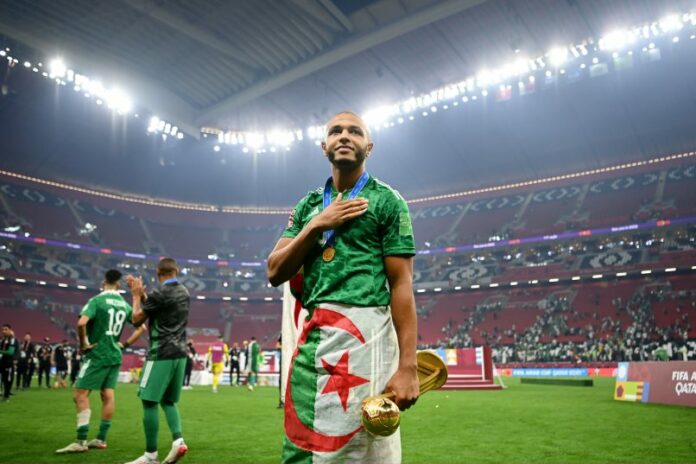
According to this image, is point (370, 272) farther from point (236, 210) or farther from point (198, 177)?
point (236, 210)

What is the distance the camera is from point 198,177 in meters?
56.4

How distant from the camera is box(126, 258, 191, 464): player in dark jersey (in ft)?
18.1

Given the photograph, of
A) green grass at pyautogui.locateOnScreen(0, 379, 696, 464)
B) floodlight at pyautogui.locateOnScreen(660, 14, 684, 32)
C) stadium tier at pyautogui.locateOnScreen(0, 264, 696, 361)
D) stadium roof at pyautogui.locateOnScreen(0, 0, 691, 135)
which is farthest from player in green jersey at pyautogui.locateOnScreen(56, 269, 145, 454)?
floodlight at pyautogui.locateOnScreen(660, 14, 684, 32)

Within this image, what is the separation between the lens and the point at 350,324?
2.09 metres

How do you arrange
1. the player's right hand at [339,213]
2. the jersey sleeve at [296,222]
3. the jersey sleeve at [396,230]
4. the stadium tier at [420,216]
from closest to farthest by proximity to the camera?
1. the player's right hand at [339,213]
2. the jersey sleeve at [396,230]
3. the jersey sleeve at [296,222]
4. the stadium tier at [420,216]

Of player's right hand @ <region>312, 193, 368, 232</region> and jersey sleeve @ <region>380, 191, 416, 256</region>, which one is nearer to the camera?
player's right hand @ <region>312, 193, 368, 232</region>

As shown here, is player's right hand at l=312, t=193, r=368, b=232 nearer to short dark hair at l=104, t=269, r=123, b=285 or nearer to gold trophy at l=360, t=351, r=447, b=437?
gold trophy at l=360, t=351, r=447, b=437

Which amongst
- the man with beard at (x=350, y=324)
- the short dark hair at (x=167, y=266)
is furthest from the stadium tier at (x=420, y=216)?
the man with beard at (x=350, y=324)

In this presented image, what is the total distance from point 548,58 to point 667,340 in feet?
65.5

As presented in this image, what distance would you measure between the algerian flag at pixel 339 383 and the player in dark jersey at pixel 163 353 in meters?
3.81

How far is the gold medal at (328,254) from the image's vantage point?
219cm

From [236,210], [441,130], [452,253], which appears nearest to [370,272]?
[441,130]

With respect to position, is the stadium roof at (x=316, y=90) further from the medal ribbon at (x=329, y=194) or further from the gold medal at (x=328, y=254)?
the gold medal at (x=328, y=254)

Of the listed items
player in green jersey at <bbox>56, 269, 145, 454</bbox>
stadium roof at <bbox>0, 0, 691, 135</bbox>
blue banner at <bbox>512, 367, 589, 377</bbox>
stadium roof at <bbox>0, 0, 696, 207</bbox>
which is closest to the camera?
player in green jersey at <bbox>56, 269, 145, 454</bbox>
